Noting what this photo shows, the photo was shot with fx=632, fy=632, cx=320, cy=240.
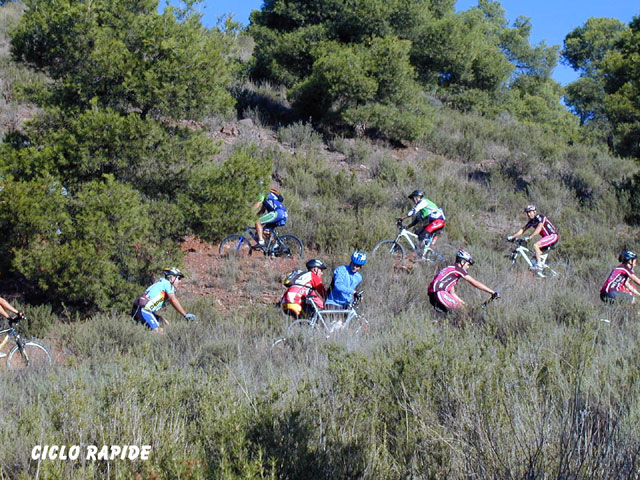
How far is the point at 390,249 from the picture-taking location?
13.8 metres

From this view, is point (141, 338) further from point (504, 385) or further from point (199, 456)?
point (504, 385)

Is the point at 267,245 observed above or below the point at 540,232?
below

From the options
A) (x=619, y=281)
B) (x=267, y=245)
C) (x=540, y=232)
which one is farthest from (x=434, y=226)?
(x=619, y=281)

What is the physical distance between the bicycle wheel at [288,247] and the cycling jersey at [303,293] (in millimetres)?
4205

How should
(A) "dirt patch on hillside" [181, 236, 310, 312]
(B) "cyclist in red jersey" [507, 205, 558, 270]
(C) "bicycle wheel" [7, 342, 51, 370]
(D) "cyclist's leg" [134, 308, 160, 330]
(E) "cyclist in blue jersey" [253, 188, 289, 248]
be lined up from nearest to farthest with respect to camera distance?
(C) "bicycle wheel" [7, 342, 51, 370], (D) "cyclist's leg" [134, 308, 160, 330], (A) "dirt patch on hillside" [181, 236, 310, 312], (E) "cyclist in blue jersey" [253, 188, 289, 248], (B) "cyclist in red jersey" [507, 205, 558, 270]

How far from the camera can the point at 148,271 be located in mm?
11062

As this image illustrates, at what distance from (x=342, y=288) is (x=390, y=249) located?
4522mm

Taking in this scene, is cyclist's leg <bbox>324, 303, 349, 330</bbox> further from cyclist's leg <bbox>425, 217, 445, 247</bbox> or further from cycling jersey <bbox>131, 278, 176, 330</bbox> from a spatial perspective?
cyclist's leg <bbox>425, 217, 445, 247</bbox>

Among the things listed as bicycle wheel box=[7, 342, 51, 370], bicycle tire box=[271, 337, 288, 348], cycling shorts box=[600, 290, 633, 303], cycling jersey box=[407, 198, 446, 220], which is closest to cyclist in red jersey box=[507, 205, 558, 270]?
cycling jersey box=[407, 198, 446, 220]

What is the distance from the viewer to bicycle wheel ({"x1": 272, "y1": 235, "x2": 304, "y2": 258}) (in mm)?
13711

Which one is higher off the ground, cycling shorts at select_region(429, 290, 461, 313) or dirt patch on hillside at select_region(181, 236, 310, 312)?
dirt patch on hillside at select_region(181, 236, 310, 312)

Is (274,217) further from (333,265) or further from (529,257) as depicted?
(529,257)

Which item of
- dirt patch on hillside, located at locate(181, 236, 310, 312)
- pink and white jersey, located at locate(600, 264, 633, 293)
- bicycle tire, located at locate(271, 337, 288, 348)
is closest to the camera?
bicycle tire, located at locate(271, 337, 288, 348)

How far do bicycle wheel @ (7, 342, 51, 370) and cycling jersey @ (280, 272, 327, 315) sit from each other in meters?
3.33
